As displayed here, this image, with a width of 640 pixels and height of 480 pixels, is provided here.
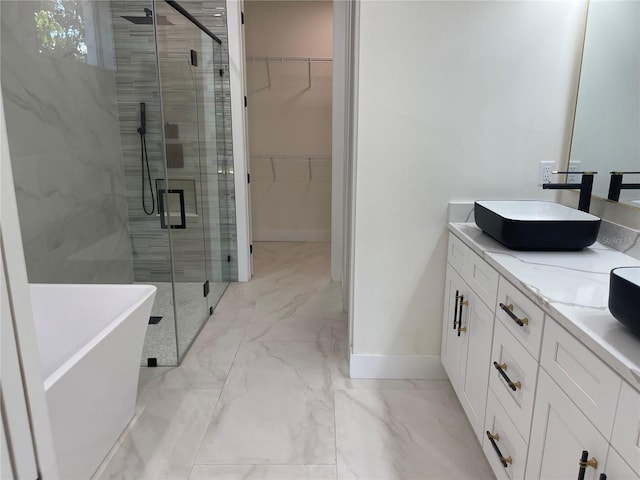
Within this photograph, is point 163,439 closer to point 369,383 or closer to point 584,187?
point 369,383

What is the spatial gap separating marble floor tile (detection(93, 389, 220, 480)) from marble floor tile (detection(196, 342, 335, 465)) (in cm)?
6

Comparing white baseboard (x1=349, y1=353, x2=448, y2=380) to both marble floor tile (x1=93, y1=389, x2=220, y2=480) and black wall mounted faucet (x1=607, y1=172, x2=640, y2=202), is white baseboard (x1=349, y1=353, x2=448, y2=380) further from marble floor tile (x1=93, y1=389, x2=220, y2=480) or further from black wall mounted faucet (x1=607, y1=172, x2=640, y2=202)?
black wall mounted faucet (x1=607, y1=172, x2=640, y2=202)

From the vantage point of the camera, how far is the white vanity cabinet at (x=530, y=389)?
100 centimetres

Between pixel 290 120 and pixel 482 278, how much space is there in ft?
12.5

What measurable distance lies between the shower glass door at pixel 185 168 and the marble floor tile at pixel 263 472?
3.25ft

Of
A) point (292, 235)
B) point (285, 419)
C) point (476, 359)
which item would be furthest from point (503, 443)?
point (292, 235)

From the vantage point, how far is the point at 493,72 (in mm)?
2184

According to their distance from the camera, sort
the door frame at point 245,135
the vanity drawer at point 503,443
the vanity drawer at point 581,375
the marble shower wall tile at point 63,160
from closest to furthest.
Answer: the vanity drawer at point 581,375 < the vanity drawer at point 503,443 < the marble shower wall tile at point 63,160 < the door frame at point 245,135

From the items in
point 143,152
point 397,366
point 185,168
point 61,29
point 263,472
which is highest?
point 61,29

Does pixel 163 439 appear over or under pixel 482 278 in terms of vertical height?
under

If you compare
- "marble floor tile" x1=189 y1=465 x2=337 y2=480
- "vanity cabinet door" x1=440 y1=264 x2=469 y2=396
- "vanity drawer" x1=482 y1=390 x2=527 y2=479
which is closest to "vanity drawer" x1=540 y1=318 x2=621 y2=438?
"vanity drawer" x1=482 y1=390 x2=527 y2=479

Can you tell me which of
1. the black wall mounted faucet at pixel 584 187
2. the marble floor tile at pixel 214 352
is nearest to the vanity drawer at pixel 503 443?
the black wall mounted faucet at pixel 584 187

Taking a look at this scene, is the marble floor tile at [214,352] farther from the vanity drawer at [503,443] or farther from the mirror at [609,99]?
the mirror at [609,99]

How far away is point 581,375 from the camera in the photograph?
44.6 inches
